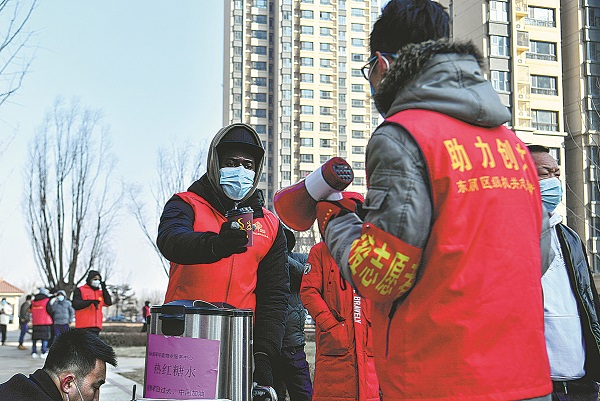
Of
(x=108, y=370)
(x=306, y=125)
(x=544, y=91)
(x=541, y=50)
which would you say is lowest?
(x=108, y=370)

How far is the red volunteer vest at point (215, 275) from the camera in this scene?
4012 millimetres

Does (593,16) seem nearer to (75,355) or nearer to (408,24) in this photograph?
(75,355)

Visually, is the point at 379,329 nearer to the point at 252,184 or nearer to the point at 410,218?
the point at 410,218

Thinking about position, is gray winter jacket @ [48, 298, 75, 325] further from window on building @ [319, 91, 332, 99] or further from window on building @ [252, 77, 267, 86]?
window on building @ [252, 77, 267, 86]

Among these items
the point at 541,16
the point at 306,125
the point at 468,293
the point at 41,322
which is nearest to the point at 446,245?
the point at 468,293

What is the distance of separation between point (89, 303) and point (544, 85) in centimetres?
3793

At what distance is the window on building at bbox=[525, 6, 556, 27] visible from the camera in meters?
48.6

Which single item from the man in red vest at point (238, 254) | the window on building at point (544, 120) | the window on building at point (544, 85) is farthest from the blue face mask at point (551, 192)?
the window on building at point (544, 85)

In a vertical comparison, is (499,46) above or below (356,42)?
below

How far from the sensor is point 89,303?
15828 mm

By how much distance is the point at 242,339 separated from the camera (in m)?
3.28

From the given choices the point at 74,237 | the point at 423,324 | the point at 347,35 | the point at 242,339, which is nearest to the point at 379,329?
the point at 423,324

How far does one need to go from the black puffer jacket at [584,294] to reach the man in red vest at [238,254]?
59.6 inches

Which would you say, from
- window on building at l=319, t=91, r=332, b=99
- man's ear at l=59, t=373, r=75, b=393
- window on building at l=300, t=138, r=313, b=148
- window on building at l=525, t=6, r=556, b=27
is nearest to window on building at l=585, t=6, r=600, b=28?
window on building at l=525, t=6, r=556, b=27
